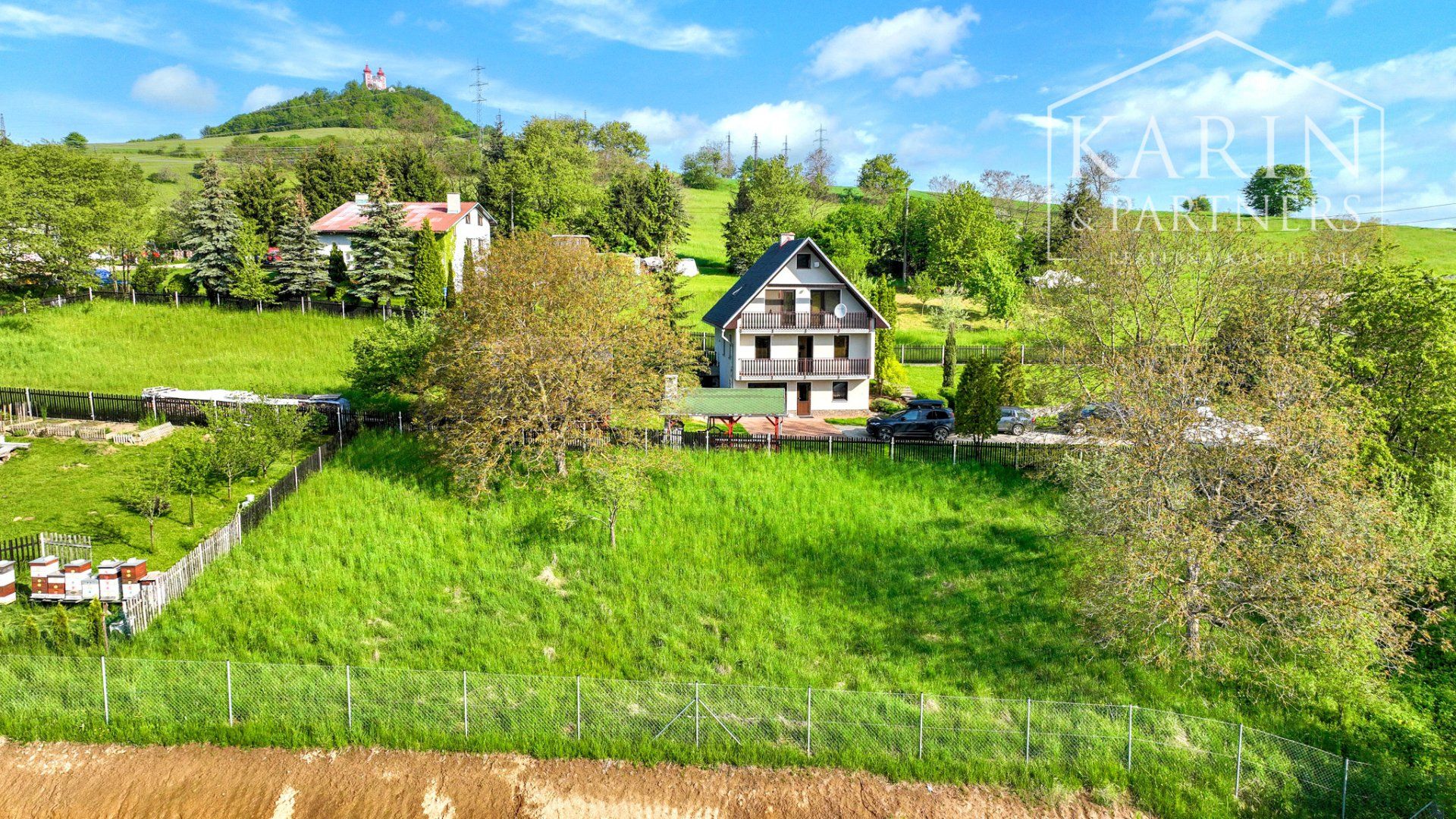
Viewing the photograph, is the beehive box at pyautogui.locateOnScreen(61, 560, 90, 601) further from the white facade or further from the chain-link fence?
the white facade

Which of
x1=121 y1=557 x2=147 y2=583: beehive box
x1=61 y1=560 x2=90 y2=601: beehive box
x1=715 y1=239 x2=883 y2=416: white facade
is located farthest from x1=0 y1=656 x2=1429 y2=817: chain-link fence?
x1=715 y1=239 x2=883 y2=416: white facade

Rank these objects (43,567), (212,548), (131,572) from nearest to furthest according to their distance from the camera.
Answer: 1. (43,567)
2. (131,572)
3. (212,548)

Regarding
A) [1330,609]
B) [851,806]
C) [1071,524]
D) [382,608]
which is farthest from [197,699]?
[1330,609]

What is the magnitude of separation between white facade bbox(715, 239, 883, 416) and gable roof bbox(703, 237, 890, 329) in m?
0.11

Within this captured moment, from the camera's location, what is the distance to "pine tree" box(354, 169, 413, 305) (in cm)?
5031

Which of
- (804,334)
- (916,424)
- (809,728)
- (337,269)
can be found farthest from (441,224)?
(809,728)

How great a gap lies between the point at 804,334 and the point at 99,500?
2908cm

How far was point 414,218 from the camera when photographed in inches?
2392

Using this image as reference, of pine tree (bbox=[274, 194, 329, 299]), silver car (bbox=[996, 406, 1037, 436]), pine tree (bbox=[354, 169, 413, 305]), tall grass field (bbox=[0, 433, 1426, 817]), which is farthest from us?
pine tree (bbox=[274, 194, 329, 299])

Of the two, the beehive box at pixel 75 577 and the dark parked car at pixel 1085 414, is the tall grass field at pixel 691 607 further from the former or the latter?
the dark parked car at pixel 1085 414

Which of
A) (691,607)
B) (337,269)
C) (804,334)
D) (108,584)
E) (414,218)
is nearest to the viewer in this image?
(108,584)

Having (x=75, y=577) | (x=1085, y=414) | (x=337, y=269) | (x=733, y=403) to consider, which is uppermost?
(x=337, y=269)

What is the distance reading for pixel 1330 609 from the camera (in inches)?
704

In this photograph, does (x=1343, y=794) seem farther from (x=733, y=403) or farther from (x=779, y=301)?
(x=779, y=301)
